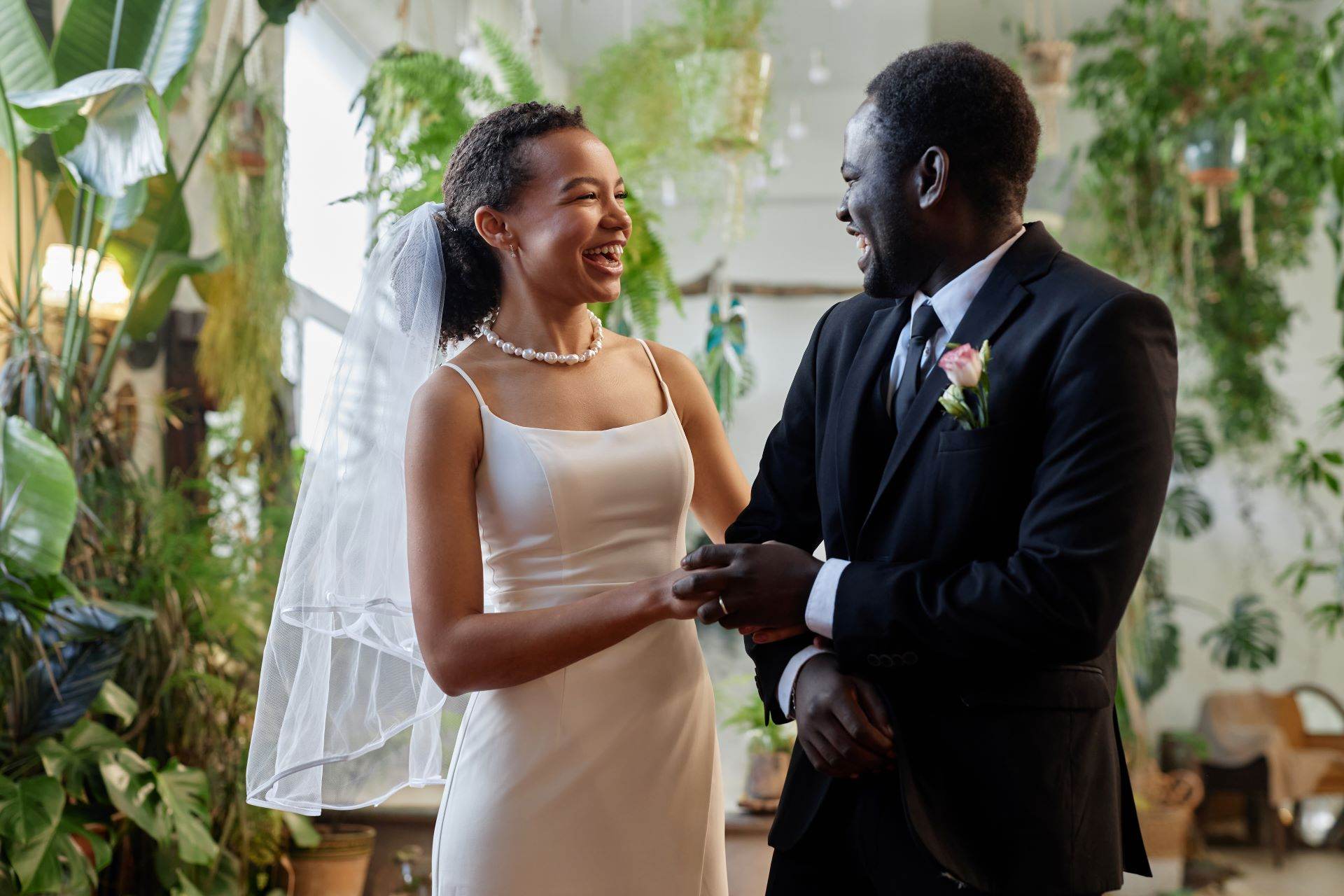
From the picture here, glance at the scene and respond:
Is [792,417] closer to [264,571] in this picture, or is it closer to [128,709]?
[128,709]

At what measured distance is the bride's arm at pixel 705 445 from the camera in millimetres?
2123

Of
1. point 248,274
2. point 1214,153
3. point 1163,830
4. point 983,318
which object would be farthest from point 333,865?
point 1214,153

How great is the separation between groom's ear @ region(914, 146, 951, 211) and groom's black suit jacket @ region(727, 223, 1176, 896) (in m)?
0.11

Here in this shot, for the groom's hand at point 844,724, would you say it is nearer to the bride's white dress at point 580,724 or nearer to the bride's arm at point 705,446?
the bride's white dress at point 580,724

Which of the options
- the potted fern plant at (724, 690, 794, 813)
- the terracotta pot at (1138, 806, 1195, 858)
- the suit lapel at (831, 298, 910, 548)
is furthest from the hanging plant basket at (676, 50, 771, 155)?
the terracotta pot at (1138, 806, 1195, 858)

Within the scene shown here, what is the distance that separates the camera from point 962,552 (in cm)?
137

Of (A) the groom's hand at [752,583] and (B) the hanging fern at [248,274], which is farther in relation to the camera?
(B) the hanging fern at [248,274]

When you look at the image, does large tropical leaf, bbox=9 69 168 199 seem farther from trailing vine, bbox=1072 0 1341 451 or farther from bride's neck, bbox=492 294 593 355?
trailing vine, bbox=1072 0 1341 451

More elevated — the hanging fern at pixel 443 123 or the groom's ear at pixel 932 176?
the hanging fern at pixel 443 123

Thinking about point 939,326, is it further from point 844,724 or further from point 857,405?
point 844,724

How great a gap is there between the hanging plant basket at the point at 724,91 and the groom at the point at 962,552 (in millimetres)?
3068

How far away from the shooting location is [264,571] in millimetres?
4145

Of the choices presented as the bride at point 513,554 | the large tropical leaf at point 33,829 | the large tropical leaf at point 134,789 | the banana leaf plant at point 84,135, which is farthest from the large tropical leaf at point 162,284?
the bride at point 513,554

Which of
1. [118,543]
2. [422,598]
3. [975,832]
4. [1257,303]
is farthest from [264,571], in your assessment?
[1257,303]
